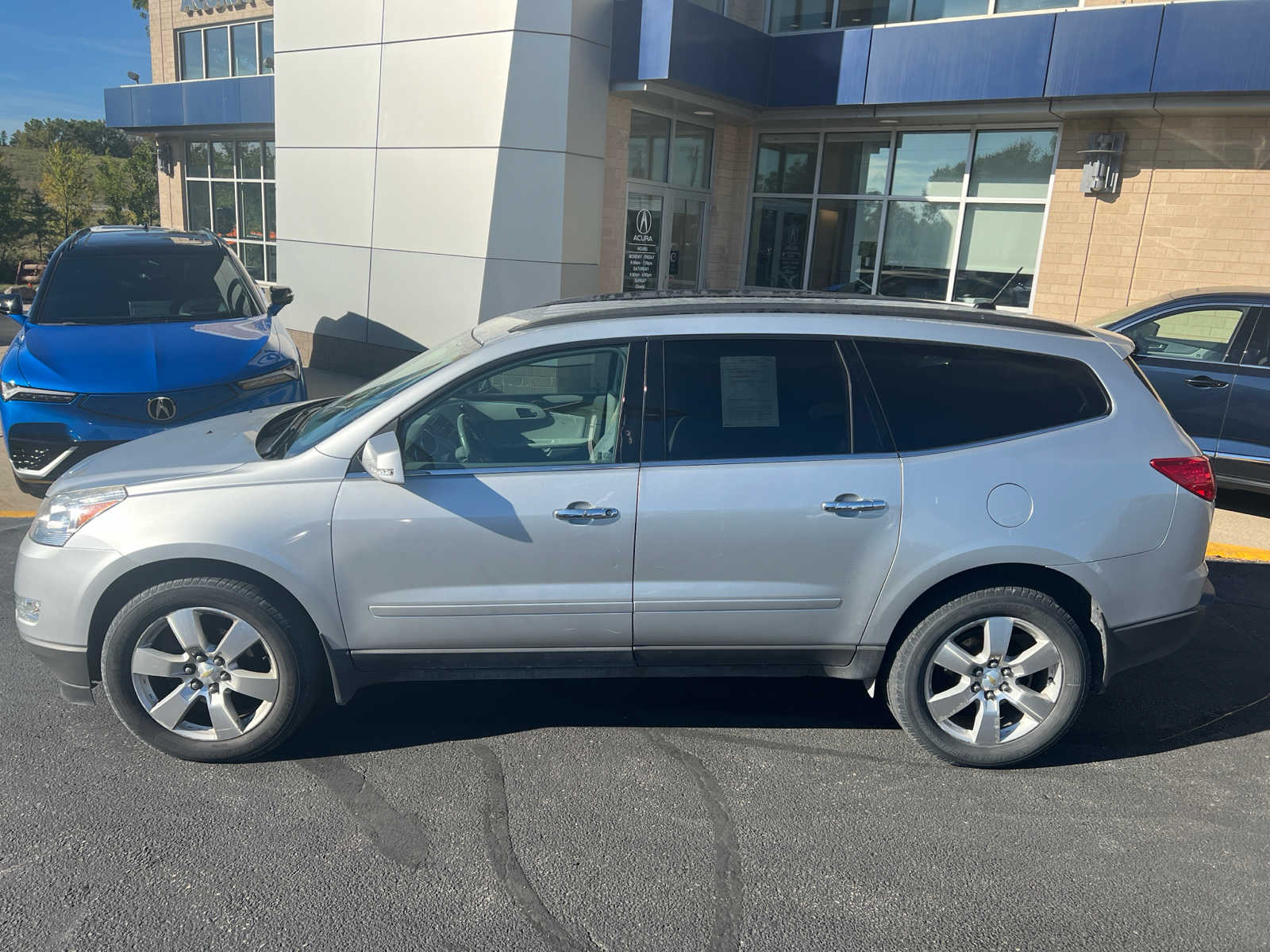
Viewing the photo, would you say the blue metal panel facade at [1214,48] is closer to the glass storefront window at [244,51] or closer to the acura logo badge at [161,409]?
the acura logo badge at [161,409]

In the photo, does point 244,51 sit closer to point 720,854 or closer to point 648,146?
point 648,146

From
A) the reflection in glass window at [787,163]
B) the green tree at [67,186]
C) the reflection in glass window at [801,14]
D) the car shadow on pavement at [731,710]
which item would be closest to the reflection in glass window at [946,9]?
the reflection in glass window at [801,14]

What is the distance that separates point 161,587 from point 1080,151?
11153 mm

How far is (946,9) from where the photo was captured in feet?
39.2

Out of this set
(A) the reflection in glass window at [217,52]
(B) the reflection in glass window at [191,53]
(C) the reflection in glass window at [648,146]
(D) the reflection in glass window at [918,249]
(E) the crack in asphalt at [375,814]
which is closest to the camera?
(E) the crack in asphalt at [375,814]

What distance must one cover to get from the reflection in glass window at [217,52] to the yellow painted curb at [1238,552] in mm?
19763

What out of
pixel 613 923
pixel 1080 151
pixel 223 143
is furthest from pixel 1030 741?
pixel 223 143

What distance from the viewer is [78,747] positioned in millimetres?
3865

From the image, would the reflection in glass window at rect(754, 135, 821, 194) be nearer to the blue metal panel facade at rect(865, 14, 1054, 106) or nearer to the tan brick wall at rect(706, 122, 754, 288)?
the tan brick wall at rect(706, 122, 754, 288)

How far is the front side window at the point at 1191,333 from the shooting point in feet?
24.6

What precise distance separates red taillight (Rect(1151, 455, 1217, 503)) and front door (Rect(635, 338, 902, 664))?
1.04 metres

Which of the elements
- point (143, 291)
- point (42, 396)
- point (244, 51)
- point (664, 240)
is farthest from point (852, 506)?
point (244, 51)

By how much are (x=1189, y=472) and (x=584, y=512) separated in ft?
7.68

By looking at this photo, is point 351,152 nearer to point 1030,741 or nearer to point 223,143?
point 223,143
